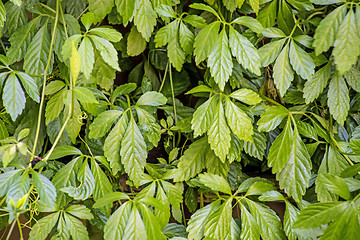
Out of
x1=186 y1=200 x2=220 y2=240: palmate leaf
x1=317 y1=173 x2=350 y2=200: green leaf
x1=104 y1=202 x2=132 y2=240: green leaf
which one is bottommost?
x1=186 y1=200 x2=220 y2=240: palmate leaf

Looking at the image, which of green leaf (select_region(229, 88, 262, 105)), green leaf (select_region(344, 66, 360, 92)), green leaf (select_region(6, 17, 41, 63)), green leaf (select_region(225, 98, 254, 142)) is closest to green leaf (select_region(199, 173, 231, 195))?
green leaf (select_region(225, 98, 254, 142))

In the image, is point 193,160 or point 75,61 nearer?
point 75,61

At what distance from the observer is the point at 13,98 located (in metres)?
0.84

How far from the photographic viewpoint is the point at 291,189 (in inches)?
37.5

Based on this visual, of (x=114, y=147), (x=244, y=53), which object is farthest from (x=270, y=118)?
(x=114, y=147)

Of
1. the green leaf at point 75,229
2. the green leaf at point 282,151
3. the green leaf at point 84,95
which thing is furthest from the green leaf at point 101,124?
the green leaf at point 282,151

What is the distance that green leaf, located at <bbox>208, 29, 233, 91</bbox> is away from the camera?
2.99ft

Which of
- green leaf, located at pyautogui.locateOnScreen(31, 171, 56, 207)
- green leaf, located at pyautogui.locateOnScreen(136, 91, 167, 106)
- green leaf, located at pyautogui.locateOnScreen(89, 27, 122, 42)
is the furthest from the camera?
green leaf, located at pyautogui.locateOnScreen(136, 91, 167, 106)

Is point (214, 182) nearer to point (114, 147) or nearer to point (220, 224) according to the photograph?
point (220, 224)

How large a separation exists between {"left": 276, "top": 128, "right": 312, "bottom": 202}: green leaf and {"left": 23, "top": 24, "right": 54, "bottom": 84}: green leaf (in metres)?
0.69

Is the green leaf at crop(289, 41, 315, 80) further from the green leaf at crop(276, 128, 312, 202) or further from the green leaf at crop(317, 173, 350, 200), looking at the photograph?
the green leaf at crop(317, 173, 350, 200)

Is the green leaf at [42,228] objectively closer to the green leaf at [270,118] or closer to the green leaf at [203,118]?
the green leaf at [203,118]

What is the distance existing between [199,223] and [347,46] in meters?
0.58

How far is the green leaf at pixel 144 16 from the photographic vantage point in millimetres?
945
